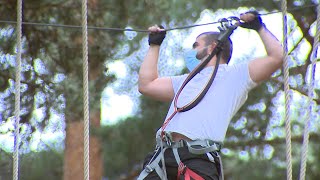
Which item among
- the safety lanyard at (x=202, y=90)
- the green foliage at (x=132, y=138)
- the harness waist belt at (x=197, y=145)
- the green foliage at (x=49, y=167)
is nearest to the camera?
the harness waist belt at (x=197, y=145)

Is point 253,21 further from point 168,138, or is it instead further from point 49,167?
point 49,167

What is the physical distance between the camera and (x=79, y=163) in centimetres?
722

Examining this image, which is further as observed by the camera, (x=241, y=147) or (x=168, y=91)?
(x=241, y=147)

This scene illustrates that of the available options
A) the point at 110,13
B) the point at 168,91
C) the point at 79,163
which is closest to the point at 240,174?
the point at 79,163

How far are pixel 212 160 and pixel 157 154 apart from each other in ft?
0.78

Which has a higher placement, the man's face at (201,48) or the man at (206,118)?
the man's face at (201,48)

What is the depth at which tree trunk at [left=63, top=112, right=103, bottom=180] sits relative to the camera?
7086 mm

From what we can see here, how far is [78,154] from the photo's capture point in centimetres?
724

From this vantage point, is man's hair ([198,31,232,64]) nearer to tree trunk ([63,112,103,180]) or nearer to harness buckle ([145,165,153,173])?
harness buckle ([145,165,153,173])

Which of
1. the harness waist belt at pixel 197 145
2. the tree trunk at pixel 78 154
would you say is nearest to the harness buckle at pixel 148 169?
the harness waist belt at pixel 197 145

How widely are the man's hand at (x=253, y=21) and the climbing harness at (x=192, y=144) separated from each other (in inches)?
2.0

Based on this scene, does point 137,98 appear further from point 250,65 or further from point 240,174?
point 250,65

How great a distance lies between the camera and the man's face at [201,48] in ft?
11.0

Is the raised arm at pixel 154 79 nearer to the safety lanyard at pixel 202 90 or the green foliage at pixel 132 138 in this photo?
the safety lanyard at pixel 202 90
